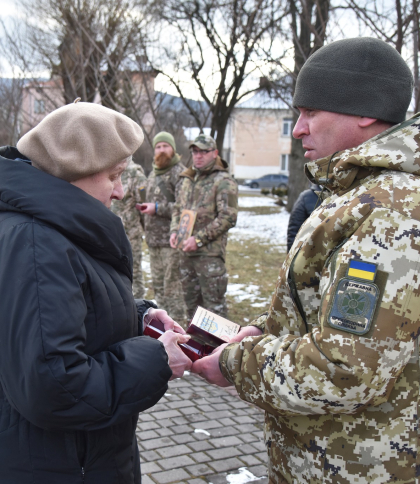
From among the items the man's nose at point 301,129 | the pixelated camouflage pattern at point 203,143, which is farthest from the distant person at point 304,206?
the man's nose at point 301,129

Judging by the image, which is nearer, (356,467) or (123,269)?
(356,467)

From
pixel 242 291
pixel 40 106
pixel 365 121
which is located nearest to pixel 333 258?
pixel 365 121

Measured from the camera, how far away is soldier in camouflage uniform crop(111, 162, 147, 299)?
7531 millimetres

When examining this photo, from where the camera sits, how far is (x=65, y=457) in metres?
1.64

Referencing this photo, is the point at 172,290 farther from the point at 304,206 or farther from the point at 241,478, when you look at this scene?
the point at 241,478

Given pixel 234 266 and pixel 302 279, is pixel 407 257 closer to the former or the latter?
pixel 302 279

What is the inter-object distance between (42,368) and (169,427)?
8.78ft

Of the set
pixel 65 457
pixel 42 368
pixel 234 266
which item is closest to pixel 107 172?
pixel 42 368

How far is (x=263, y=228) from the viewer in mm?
17641

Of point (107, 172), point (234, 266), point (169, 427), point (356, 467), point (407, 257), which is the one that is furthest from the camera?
point (234, 266)

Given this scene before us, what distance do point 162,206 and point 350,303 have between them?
5.60 m

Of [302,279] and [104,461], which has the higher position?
[302,279]

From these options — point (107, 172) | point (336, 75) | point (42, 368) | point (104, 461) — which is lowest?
point (104, 461)

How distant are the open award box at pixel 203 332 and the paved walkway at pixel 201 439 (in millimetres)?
1447
